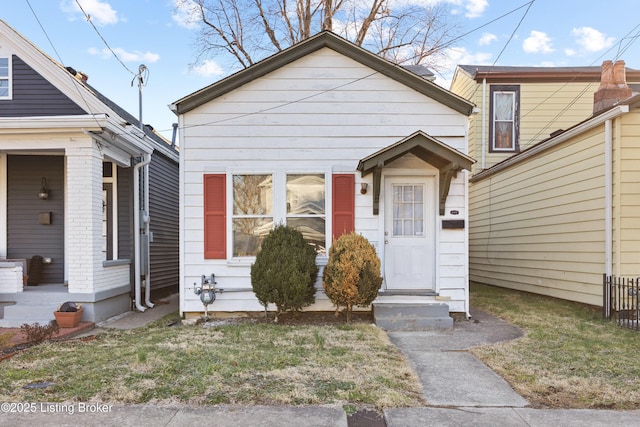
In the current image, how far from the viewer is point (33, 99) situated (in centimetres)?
723

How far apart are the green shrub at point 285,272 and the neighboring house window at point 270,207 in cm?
57

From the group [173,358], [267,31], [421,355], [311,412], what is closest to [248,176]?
[173,358]

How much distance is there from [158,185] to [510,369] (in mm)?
8630

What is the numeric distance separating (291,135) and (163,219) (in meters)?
5.11

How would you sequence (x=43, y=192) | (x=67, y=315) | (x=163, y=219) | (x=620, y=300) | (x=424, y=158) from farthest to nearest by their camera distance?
(x=163, y=219) → (x=43, y=192) → (x=424, y=158) → (x=620, y=300) → (x=67, y=315)

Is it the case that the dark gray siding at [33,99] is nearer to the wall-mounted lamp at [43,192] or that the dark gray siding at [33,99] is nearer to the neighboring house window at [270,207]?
the wall-mounted lamp at [43,192]

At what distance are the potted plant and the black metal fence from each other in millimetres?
8265

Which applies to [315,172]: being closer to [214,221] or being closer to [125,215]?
[214,221]

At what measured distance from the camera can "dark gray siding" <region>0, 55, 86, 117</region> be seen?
7.18m

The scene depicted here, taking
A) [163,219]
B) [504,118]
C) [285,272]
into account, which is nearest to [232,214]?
[285,272]

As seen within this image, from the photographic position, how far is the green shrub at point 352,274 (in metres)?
6.12

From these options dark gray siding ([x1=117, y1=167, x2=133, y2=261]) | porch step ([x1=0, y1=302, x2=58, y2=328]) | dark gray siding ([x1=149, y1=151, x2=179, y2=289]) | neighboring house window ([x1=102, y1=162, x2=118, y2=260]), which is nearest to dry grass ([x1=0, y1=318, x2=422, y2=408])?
porch step ([x1=0, y1=302, x2=58, y2=328])

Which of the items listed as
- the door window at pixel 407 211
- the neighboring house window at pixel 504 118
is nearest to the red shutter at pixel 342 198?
the door window at pixel 407 211

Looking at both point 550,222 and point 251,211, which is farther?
point 550,222
